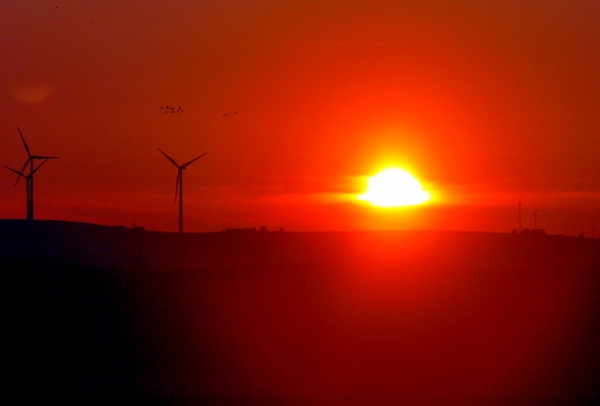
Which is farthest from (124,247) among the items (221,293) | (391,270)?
(221,293)

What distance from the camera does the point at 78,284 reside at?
36.5 m

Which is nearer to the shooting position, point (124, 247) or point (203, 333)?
point (203, 333)

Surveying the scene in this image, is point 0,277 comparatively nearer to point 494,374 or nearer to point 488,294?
point 488,294

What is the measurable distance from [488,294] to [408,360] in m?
11.3

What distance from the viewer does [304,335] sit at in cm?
2706

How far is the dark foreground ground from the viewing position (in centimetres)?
1941

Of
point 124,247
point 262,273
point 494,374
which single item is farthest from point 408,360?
point 124,247

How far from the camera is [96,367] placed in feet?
74.0

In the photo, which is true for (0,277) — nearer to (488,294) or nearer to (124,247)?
(488,294)

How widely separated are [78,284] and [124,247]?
42.4 metres

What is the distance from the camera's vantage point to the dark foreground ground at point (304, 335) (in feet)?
63.7

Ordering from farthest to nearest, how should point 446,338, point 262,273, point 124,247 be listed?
point 124,247 → point 262,273 → point 446,338

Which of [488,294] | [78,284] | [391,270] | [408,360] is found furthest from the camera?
[391,270]

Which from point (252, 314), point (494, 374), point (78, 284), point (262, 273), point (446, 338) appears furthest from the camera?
point (262, 273)
